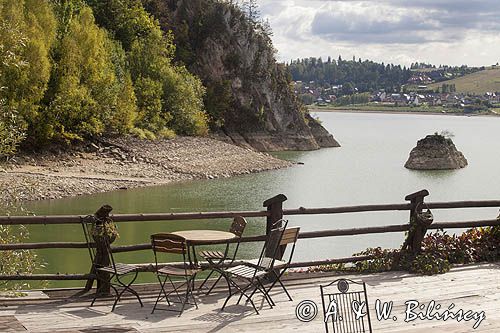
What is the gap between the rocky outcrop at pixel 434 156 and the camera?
61.5m

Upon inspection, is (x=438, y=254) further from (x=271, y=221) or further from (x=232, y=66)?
(x=232, y=66)

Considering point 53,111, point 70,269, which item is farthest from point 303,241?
→ point 53,111

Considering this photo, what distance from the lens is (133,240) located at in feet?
77.8

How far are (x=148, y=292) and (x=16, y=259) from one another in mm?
2572

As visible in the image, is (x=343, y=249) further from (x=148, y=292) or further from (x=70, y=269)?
(x=148, y=292)

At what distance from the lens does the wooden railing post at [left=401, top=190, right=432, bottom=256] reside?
493 inches

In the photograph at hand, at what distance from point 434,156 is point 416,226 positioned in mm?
51096

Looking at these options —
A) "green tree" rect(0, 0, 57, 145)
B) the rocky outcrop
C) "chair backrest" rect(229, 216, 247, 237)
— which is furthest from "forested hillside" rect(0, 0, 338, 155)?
the rocky outcrop

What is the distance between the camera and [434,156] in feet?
204

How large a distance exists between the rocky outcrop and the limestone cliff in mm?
17461

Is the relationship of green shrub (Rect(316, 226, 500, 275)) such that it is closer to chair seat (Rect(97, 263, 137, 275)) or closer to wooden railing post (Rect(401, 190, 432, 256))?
wooden railing post (Rect(401, 190, 432, 256))

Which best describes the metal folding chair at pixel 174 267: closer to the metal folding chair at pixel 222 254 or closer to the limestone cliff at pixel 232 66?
the metal folding chair at pixel 222 254

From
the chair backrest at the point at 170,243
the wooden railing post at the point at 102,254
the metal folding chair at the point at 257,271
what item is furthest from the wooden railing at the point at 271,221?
the metal folding chair at the point at 257,271

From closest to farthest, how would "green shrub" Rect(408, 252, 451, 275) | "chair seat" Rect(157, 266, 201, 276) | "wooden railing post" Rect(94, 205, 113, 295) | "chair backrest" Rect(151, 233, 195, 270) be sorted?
1. "chair backrest" Rect(151, 233, 195, 270)
2. "chair seat" Rect(157, 266, 201, 276)
3. "wooden railing post" Rect(94, 205, 113, 295)
4. "green shrub" Rect(408, 252, 451, 275)
